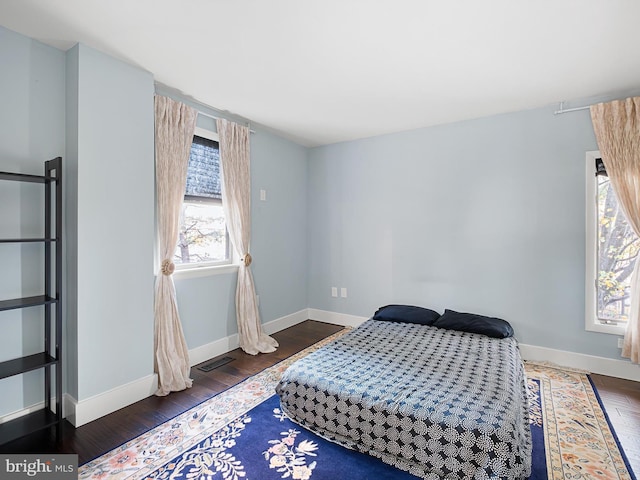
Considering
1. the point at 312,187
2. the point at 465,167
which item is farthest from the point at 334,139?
the point at 465,167

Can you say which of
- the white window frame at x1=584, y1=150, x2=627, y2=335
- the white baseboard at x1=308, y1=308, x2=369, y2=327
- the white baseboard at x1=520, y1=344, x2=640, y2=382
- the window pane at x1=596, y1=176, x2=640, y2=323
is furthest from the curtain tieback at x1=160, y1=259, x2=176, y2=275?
the window pane at x1=596, y1=176, x2=640, y2=323

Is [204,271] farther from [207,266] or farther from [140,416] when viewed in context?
[140,416]

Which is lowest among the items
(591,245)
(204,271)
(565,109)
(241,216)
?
(204,271)

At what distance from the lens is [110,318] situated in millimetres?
2270

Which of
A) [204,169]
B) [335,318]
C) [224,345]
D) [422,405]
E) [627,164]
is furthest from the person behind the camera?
[335,318]

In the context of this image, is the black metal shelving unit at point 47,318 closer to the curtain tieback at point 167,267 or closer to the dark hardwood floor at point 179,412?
the dark hardwood floor at point 179,412

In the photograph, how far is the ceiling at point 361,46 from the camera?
175cm

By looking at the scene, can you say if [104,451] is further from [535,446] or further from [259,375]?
[535,446]

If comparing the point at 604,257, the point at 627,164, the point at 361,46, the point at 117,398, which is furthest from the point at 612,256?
the point at 117,398

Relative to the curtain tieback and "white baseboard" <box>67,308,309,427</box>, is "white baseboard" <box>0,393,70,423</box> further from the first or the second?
the curtain tieback

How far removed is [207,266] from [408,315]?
A: 2.25m

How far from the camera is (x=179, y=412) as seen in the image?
2.27 metres

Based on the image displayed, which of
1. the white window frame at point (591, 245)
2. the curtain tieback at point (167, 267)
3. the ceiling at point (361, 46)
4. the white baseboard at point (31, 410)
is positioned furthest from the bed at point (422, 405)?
the ceiling at point (361, 46)

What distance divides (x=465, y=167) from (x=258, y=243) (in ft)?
8.39
